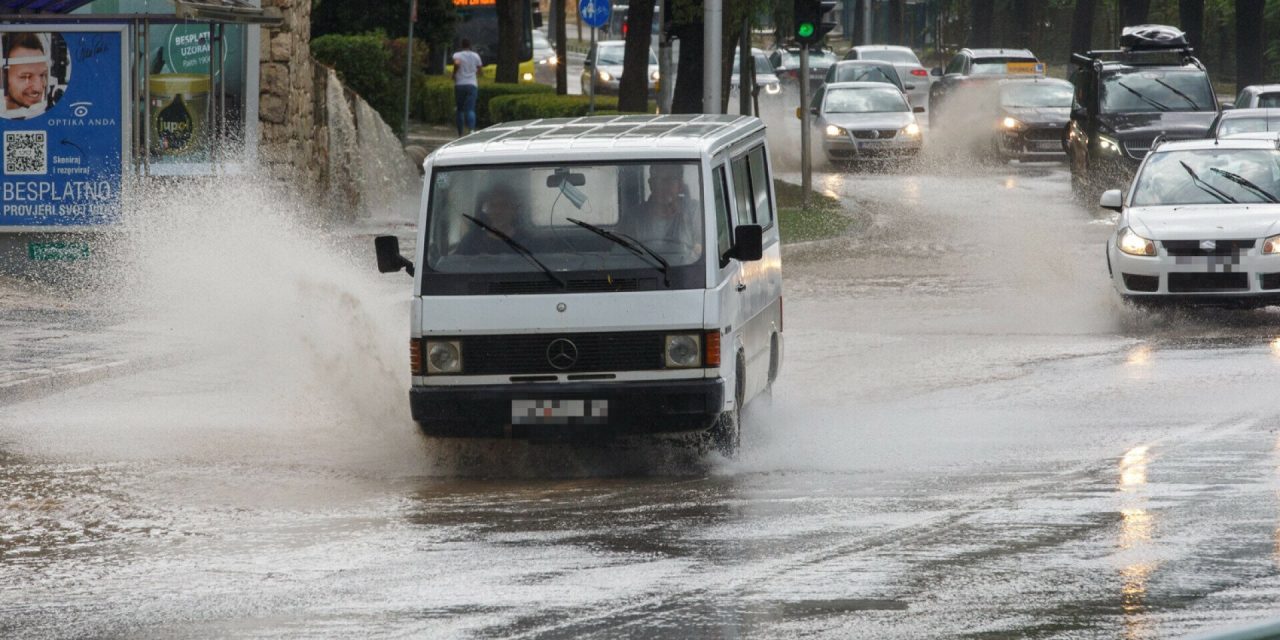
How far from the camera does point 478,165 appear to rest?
9969 millimetres

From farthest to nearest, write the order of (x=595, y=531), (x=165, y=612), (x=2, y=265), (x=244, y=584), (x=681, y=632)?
1. (x=2, y=265)
2. (x=595, y=531)
3. (x=244, y=584)
4. (x=165, y=612)
5. (x=681, y=632)

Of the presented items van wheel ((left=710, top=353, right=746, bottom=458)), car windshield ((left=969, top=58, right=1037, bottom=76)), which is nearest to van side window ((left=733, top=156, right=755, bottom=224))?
van wheel ((left=710, top=353, right=746, bottom=458))

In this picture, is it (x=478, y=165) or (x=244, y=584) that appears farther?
(x=478, y=165)

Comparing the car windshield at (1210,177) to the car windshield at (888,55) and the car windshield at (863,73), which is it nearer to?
the car windshield at (863,73)

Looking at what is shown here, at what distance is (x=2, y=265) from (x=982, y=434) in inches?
437

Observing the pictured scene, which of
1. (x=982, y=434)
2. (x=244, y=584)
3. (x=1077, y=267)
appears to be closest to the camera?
(x=244, y=584)

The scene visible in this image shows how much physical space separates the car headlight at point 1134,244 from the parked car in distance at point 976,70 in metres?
27.0

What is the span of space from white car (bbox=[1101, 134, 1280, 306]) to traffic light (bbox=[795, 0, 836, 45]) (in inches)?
279

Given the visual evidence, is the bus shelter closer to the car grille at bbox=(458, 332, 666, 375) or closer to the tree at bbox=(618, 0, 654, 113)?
the car grille at bbox=(458, 332, 666, 375)

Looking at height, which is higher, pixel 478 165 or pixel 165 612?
pixel 478 165

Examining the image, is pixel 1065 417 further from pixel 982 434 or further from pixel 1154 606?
pixel 1154 606

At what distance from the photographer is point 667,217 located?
988 centimetres

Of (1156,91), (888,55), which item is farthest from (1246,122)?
(888,55)

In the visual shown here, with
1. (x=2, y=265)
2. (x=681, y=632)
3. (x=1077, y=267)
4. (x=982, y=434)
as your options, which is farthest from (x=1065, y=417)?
(x=2, y=265)
